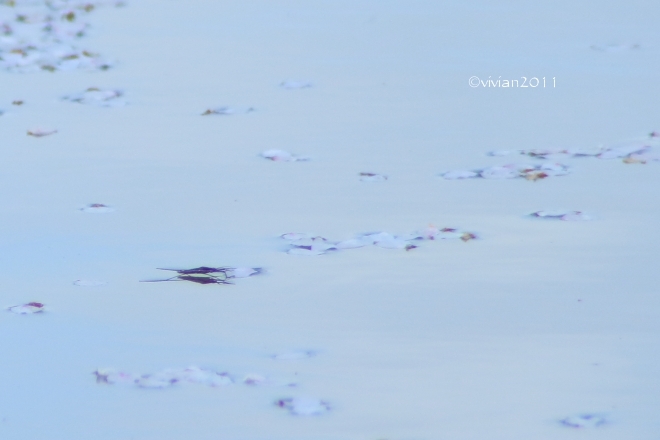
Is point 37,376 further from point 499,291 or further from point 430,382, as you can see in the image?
point 499,291

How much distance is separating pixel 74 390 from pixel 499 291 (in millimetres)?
1499

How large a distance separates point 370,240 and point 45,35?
204 inches

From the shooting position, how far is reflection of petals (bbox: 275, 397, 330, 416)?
8.38 ft

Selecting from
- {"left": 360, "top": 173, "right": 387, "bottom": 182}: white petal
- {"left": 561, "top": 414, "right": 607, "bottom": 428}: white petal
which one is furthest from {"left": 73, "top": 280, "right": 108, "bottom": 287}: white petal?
{"left": 561, "top": 414, "right": 607, "bottom": 428}: white petal

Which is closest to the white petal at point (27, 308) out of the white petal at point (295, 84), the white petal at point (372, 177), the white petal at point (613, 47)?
the white petal at point (372, 177)

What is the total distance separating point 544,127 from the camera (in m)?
5.05

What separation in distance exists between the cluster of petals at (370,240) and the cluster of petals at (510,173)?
0.66 metres

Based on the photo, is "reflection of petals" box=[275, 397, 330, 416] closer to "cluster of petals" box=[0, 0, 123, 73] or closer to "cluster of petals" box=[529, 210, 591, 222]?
"cluster of petals" box=[529, 210, 591, 222]

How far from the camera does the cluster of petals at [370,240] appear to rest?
11.7 ft

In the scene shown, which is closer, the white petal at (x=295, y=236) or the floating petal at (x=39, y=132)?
the white petal at (x=295, y=236)

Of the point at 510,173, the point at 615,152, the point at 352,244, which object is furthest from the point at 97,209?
the point at 615,152

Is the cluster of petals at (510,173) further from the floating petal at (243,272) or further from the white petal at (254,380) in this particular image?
the white petal at (254,380)

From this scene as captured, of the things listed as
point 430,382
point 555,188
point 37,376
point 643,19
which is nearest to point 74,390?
point 37,376

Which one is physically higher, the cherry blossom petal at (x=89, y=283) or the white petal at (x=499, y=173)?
the white petal at (x=499, y=173)
